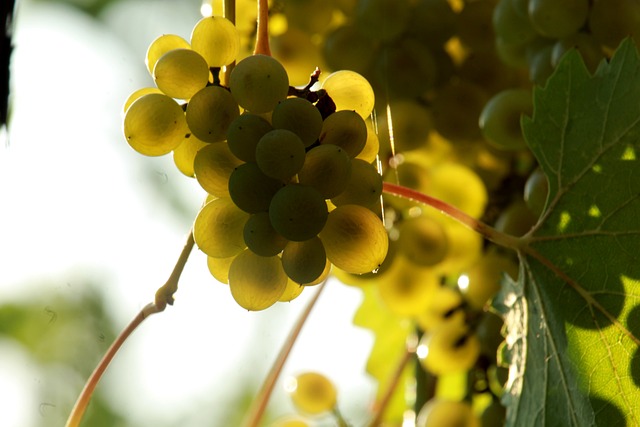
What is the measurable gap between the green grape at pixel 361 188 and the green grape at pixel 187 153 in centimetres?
8

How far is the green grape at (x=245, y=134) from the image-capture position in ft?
1.25

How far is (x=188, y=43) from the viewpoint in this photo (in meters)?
0.46

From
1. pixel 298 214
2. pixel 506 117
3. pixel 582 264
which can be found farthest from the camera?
pixel 506 117

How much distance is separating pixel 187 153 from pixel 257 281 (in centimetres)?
8

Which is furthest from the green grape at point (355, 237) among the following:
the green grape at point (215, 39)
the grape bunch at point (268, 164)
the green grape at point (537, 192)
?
the green grape at point (537, 192)

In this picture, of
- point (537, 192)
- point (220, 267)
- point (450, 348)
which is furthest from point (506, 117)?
point (220, 267)

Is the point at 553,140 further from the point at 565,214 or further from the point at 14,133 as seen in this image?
the point at 14,133

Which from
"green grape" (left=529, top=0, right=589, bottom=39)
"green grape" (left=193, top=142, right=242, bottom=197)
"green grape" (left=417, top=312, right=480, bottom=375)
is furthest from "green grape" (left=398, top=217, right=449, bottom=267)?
"green grape" (left=193, top=142, right=242, bottom=197)

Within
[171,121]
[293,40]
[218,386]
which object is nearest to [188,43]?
[171,121]

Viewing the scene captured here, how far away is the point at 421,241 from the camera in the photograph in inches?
25.3

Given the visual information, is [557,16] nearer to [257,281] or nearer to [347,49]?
[347,49]

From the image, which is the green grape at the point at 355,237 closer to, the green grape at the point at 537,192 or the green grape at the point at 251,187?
the green grape at the point at 251,187

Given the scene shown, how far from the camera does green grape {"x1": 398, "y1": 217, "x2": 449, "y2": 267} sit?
2.11ft

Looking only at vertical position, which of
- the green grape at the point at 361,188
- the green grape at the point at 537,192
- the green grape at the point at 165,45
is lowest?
the green grape at the point at 361,188
